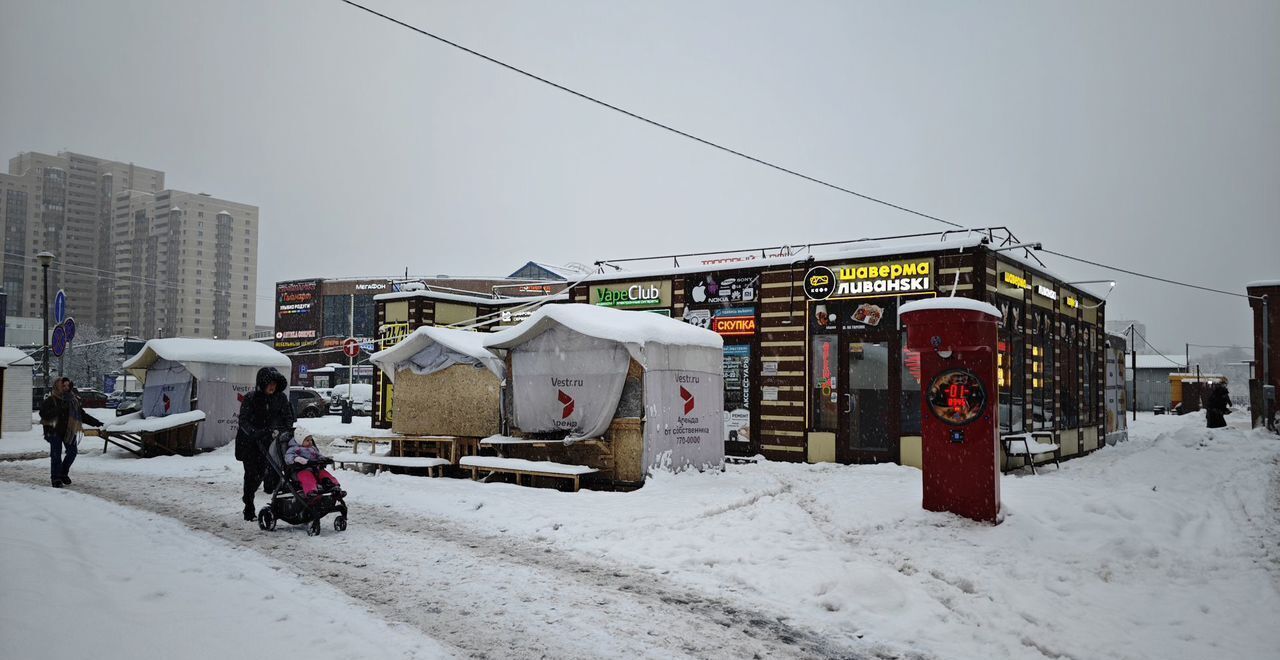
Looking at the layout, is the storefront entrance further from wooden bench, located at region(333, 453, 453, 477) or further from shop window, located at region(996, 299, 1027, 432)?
wooden bench, located at region(333, 453, 453, 477)

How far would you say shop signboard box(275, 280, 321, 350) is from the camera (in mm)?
79938

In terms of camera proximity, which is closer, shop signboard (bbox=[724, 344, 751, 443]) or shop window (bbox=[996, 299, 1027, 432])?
shop window (bbox=[996, 299, 1027, 432])

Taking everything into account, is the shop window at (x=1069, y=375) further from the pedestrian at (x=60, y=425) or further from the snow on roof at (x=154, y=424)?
the snow on roof at (x=154, y=424)

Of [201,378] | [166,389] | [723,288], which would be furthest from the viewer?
[166,389]

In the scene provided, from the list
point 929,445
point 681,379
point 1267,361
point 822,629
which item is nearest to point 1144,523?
point 929,445

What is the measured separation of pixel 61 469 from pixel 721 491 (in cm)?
1010

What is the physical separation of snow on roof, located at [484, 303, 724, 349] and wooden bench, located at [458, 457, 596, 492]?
2112mm

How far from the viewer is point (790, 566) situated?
688 centimetres

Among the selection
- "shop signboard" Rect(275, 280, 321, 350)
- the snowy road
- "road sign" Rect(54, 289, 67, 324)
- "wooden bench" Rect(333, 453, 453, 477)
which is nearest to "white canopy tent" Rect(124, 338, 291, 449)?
"wooden bench" Rect(333, 453, 453, 477)

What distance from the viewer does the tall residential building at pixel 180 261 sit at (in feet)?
29.0

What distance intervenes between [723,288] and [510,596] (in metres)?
13.5

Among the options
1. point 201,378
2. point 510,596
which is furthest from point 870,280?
point 201,378

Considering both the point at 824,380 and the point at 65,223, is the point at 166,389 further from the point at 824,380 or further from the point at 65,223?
the point at 824,380

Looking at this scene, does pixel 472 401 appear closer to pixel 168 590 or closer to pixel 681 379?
pixel 681 379
